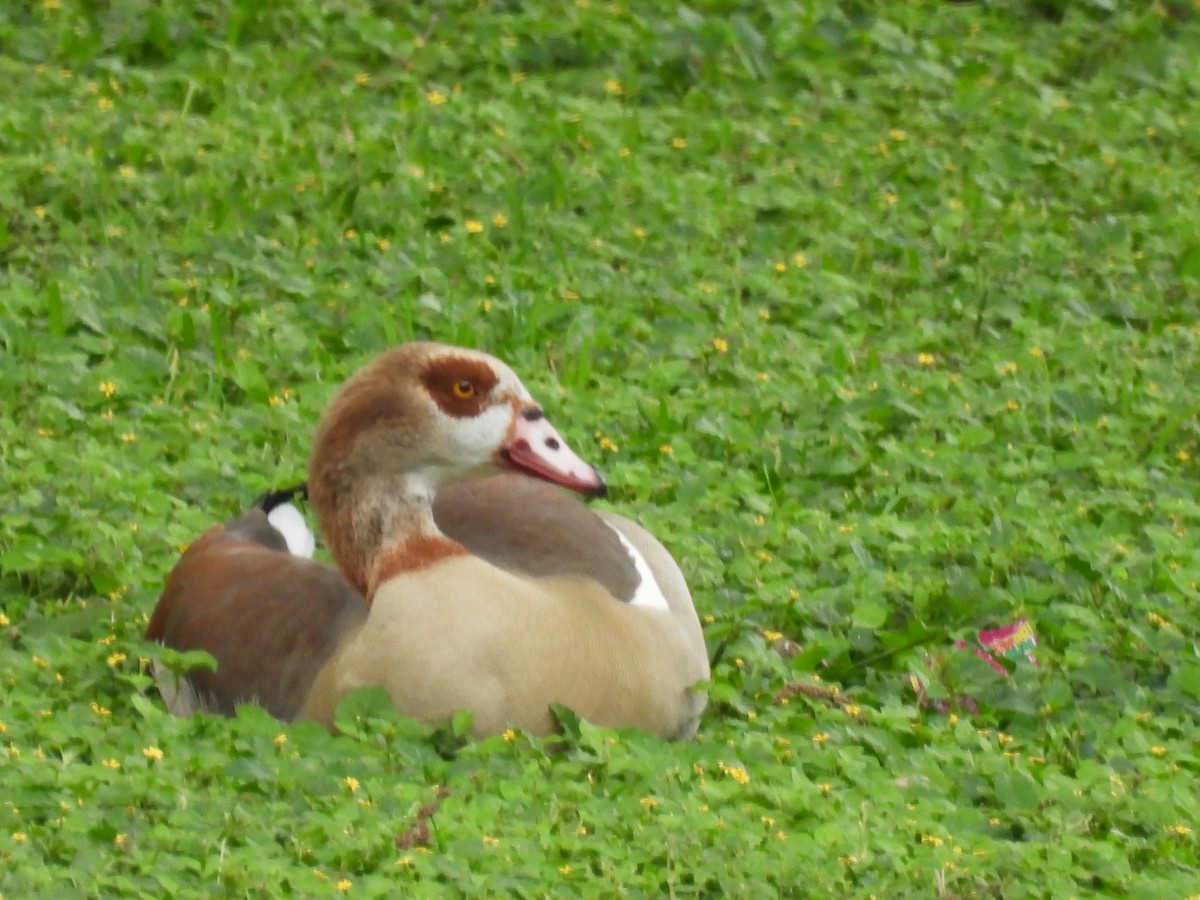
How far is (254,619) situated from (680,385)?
250cm

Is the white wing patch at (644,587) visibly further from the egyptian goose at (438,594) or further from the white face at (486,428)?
the white face at (486,428)

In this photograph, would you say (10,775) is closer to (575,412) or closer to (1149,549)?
(575,412)

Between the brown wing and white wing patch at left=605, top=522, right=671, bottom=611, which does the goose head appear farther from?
white wing patch at left=605, top=522, right=671, bottom=611

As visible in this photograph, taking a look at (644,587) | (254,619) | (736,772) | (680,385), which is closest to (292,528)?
(254,619)

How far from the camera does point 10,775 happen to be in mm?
4223

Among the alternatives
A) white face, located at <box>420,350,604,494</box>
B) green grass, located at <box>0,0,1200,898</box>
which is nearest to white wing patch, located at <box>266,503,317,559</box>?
green grass, located at <box>0,0,1200,898</box>

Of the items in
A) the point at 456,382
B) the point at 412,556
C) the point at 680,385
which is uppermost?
the point at 456,382

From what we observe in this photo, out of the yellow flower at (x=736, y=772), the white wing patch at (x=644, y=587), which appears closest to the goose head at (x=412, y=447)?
the white wing patch at (x=644, y=587)

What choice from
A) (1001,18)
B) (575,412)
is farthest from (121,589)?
(1001,18)

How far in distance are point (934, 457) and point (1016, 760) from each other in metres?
1.92

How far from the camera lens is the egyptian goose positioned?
470 cm

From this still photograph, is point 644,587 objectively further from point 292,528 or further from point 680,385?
point 680,385

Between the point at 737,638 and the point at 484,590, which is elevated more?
the point at 484,590

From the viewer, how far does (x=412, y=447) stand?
5.01 m
